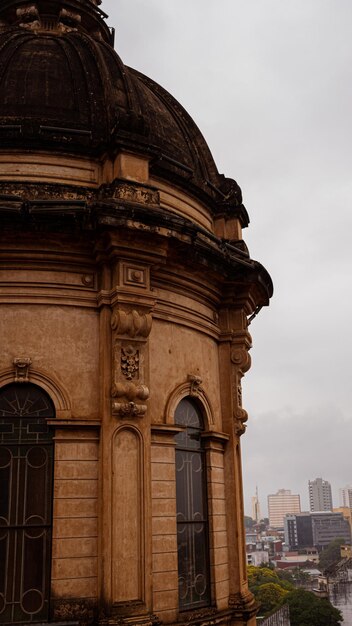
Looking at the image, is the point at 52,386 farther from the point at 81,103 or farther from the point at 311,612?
the point at 311,612

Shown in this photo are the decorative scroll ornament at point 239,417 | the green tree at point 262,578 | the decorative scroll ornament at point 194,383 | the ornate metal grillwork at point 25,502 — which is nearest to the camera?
the ornate metal grillwork at point 25,502

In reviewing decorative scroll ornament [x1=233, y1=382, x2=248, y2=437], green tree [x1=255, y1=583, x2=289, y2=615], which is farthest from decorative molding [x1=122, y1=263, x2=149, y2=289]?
green tree [x1=255, y1=583, x2=289, y2=615]

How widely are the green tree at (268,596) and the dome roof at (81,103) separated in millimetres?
66664

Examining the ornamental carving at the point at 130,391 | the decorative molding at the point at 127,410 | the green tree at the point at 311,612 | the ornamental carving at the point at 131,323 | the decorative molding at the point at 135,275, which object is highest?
the decorative molding at the point at 135,275

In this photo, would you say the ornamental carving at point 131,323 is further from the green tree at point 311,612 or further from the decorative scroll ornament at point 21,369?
the green tree at point 311,612

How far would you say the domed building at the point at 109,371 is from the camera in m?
9.88

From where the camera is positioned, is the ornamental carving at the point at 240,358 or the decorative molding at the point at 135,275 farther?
the ornamental carving at the point at 240,358

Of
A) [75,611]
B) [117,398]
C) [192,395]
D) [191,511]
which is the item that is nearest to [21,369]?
[117,398]

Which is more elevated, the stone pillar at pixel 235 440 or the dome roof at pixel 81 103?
the dome roof at pixel 81 103

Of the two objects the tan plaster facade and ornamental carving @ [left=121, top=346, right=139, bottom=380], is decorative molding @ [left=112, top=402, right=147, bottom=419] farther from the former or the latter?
ornamental carving @ [left=121, top=346, right=139, bottom=380]

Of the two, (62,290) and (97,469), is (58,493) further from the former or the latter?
(62,290)

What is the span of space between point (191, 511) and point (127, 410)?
266 centimetres

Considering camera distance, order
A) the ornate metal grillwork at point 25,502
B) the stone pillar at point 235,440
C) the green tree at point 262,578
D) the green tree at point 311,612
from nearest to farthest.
A: 1. the ornate metal grillwork at point 25,502
2. the stone pillar at point 235,440
3. the green tree at point 311,612
4. the green tree at point 262,578

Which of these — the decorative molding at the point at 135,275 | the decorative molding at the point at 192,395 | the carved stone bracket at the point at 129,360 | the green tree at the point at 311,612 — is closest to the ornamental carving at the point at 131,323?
the carved stone bracket at the point at 129,360
